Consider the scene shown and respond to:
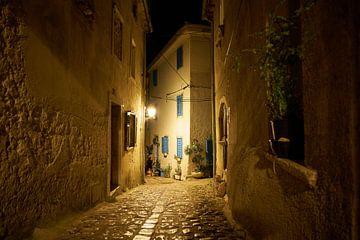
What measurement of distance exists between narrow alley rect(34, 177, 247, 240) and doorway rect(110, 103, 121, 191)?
1567 mm

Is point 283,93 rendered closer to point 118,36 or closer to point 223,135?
point 223,135

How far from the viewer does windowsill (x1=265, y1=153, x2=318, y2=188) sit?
2.25m

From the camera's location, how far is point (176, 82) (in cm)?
1831

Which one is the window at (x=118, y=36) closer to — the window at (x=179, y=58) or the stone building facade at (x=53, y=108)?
the stone building facade at (x=53, y=108)

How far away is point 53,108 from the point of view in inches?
173

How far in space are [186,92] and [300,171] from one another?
14.5 meters

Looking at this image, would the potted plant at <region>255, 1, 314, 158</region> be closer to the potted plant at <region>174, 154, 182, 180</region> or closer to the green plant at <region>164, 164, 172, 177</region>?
the potted plant at <region>174, 154, 182, 180</region>

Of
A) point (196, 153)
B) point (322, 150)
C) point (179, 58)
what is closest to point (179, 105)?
point (179, 58)

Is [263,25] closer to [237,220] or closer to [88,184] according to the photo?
[237,220]

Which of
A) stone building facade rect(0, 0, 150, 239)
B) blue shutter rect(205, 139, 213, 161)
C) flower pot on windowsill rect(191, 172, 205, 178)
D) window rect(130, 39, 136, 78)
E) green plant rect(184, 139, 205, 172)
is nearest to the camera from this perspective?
stone building facade rect(0, 0, 150, 239)

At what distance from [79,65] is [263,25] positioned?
11.0 ft

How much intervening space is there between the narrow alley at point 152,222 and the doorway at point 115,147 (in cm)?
157

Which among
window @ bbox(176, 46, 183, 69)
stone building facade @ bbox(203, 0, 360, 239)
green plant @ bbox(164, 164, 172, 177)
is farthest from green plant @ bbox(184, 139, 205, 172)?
stone building facade @ bbox(203, 0, 360, 239)

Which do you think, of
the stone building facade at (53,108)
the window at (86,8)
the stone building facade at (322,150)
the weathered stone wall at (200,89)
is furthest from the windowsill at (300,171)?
the weathered stone wall at (200,89)
